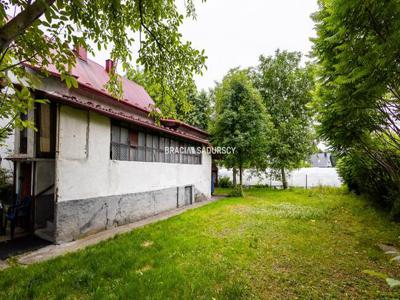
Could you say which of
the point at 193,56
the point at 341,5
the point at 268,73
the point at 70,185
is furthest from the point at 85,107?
the point at 268,73

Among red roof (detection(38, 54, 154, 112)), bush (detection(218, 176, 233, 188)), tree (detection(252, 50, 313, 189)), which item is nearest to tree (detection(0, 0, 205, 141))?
red roof (detection(38, 54, 154, 112))

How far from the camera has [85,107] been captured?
6055mm

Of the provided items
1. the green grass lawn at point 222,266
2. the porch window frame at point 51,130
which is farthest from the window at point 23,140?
Answer: the green grass lawn at point 222,266

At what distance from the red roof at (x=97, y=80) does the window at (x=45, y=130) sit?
1.85 m

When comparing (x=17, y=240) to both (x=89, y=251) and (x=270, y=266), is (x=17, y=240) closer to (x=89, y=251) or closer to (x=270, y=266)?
(x=89, y=251)

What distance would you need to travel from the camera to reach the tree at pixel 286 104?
17.6 metres

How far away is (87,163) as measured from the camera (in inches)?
252

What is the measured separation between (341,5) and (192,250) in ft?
17.7

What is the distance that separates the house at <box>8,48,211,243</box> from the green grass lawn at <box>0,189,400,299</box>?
141 centimetres

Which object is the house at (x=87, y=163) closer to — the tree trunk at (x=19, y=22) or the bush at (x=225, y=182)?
the tree trunk at (x=19, y=22)

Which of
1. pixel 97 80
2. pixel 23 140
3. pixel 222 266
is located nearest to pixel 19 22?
pixel 222 266

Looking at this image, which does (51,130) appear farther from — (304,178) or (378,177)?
(304,178)

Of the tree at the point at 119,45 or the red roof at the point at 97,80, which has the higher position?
the red roof at the point at 97,80

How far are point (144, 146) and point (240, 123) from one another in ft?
25.6
